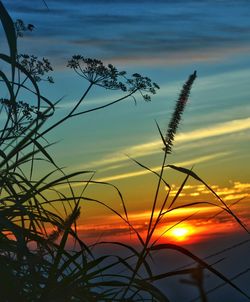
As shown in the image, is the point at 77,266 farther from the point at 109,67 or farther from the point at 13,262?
the point at 109,67

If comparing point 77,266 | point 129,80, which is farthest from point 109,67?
point 77,266

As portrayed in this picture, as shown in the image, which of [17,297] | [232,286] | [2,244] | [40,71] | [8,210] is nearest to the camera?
[17,297]

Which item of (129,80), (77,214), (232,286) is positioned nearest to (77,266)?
(77,214)

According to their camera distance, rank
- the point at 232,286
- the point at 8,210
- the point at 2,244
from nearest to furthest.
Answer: the point at 232,286 → the point at 2,244 → the point at 8,210

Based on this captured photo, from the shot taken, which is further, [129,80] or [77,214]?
[129,80]

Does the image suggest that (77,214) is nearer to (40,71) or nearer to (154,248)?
(154,248)

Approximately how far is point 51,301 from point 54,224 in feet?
2.14

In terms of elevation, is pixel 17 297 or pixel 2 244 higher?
pixel 2 244

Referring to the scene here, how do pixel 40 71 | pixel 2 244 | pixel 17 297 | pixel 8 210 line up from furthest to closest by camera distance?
1. pixel 40 71
2. pixel 8 210
3. pixel 2 244
4. pixel 17 297

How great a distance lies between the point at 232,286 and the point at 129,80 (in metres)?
2.54

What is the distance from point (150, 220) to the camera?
103 inches

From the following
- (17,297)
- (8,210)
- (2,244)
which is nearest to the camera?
(17,297)

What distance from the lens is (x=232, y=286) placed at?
253 centimetres

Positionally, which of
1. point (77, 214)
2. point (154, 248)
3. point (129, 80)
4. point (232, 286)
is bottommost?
point (232, 286)
